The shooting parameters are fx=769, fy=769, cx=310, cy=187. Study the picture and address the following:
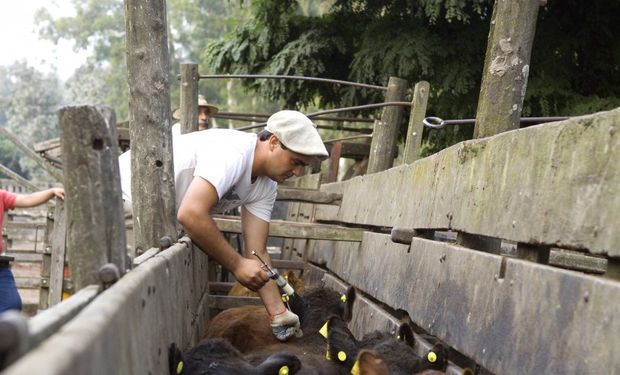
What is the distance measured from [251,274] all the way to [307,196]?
3889mm

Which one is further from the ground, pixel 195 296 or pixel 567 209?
pixel 567 209

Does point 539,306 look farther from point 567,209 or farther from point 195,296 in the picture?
point 195,296

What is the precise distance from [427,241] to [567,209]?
1.95 m

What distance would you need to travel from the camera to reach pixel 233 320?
5.72 meters

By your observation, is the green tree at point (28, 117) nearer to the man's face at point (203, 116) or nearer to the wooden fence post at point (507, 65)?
the man's face at point (203, 116)

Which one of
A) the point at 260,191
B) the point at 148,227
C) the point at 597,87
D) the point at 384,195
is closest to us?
the point at 148,227

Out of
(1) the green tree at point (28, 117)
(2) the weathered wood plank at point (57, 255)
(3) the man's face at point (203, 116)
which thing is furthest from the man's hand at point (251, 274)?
(1) the green tree at point (28, 117)

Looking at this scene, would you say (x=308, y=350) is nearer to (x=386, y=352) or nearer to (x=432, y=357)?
(x=386, y=352)

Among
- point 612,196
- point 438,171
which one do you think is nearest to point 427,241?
point 438,171

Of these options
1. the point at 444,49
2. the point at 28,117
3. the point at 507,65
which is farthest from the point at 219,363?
the point at 28,117

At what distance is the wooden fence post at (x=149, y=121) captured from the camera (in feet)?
15.5

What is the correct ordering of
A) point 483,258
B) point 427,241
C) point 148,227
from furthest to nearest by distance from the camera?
point 427,241 → point 148,227 → point 483,258

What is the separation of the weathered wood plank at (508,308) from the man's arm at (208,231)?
1108 millimetres

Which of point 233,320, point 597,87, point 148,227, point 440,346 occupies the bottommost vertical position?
point 233,320
